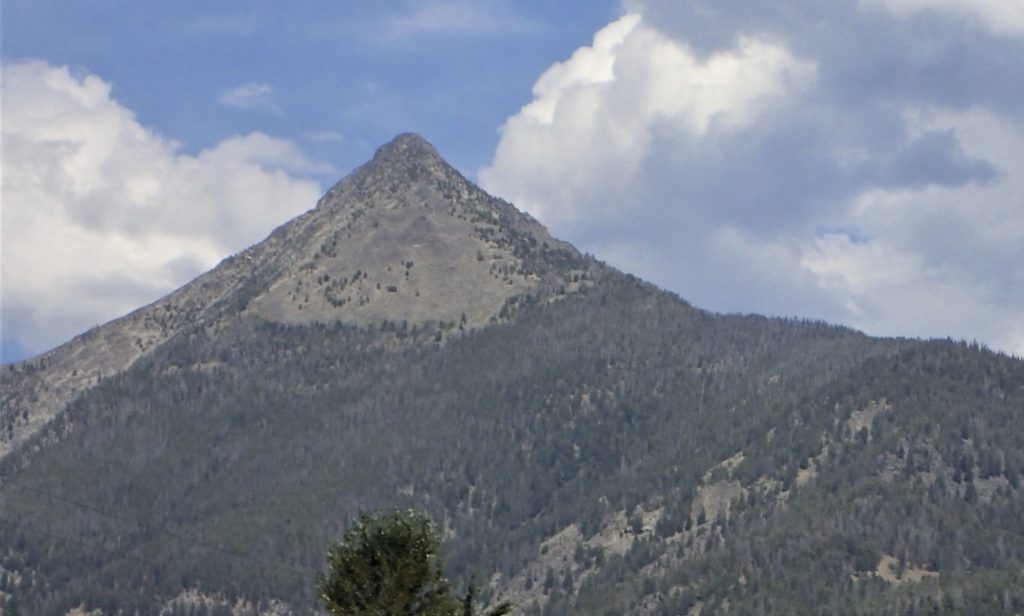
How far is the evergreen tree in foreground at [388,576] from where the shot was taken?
67.3m

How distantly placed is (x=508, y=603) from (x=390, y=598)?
181 inches

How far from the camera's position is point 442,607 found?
67.3 metres

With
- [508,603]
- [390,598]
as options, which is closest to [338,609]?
[390,598]

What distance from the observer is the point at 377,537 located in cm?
6806

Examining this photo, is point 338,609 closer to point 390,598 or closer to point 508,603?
point 390,598

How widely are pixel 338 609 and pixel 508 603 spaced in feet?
21.6

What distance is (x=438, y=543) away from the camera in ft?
227

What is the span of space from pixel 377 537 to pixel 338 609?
126 inches

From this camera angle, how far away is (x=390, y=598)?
67250mm

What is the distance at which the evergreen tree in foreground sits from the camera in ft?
221

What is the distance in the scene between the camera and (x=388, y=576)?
67625 millimetres

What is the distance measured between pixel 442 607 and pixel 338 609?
3996mm
